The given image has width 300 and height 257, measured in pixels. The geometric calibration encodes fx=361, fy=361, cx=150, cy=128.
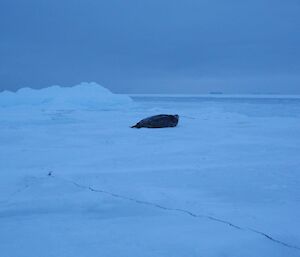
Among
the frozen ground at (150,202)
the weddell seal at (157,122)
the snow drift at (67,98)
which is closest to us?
the frozen ground at (150,202)

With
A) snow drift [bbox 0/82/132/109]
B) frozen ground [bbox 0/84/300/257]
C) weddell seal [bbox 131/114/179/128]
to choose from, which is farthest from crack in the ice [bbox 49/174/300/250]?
snow drift [bbox 0/82/132/109]

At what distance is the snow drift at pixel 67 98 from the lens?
24.3 meters

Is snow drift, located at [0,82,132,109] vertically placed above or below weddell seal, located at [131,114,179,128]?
above

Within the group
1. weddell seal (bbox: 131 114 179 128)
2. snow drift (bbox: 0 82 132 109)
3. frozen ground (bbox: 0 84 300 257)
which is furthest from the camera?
snow drift (bbox: 0 82 132 109)

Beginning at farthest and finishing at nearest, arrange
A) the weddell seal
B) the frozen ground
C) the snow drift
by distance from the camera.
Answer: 1. the snow drift
2. the weddell seal
3. the frozen ground

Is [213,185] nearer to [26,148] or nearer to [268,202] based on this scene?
[268,202]

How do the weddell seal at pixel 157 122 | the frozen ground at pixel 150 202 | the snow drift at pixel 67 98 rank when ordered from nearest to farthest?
the frozen ground at pixel 150 202 → the weddell seal at pixel 157 122 → the snow drift at pixel 67 98

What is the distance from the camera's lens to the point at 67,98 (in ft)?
81.1

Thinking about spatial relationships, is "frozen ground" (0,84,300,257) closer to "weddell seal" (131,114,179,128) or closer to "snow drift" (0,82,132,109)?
"weddell seal" (131,114,179,128)

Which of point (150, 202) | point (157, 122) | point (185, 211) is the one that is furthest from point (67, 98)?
point (185, 211)

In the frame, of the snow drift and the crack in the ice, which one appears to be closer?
the crack in the ice

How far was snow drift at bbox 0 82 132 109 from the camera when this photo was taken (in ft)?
79.8

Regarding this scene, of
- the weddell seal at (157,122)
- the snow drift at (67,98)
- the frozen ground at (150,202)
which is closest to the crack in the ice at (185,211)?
the frozen ground at (150,202)

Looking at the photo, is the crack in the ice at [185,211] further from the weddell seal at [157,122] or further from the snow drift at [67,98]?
the snow drift at [67,98]
